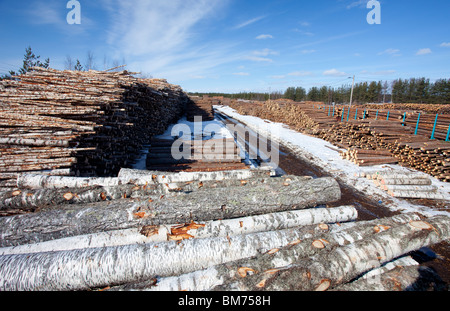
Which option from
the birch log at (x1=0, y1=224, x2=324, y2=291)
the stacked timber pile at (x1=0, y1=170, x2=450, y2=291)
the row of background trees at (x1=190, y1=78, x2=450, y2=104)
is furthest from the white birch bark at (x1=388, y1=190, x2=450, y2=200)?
the row of background trees at (x1=190, y1=78, x2=450, y2=104)

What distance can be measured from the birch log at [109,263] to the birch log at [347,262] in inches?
23.2

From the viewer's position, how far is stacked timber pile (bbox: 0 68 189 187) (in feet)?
14.2

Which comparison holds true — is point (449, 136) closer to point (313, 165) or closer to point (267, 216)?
point (313, 165)

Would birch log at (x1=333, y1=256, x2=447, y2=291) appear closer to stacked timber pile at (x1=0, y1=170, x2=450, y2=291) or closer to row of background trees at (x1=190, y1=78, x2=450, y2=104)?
stacked timber pile at (x1=0, y1=170, x2=450, y2=291)

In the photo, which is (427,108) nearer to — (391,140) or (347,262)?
(391,140)

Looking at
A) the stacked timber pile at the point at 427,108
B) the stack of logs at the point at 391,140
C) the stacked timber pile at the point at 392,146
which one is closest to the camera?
the stacked timber pile at the point at 392,146

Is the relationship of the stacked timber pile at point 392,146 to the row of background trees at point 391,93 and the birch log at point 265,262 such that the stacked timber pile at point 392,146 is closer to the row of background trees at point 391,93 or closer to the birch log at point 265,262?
the birch log at point 265,262

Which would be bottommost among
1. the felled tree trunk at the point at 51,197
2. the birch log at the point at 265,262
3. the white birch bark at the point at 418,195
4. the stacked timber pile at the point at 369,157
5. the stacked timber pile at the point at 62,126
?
the white birch bark at the point at 418,195

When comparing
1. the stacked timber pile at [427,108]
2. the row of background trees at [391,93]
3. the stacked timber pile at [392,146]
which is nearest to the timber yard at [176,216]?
the stacked timber pile at [392,146]

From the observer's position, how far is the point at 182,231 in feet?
9.30

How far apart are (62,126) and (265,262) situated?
528cm

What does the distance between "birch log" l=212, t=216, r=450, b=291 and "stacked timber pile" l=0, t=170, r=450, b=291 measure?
11 millimetres

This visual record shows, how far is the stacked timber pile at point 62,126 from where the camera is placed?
4316 mm
